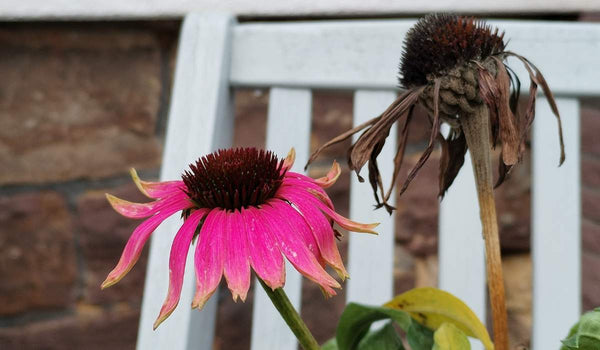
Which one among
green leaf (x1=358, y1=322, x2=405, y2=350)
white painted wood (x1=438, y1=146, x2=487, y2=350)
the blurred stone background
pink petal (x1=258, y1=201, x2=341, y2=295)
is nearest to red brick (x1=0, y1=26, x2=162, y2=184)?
the blurred stone background

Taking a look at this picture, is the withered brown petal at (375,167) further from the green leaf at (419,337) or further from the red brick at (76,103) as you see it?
the red brick at (76,103)

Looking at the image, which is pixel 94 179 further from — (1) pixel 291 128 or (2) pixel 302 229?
(2) pixel 302 229

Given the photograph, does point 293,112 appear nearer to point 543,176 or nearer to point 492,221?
point 543,176

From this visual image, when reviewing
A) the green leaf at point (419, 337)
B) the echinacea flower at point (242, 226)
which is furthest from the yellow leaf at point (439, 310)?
the echinacea flower at point (242, 226)

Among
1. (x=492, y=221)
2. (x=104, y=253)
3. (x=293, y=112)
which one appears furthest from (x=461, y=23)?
(x=104, y=253)

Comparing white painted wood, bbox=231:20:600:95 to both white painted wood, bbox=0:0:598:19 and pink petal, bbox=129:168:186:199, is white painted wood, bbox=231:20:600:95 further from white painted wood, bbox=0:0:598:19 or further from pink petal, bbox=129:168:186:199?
pink petal, bbox=129:168:186:199

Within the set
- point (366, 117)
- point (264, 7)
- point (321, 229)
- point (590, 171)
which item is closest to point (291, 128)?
point (366, 117)
